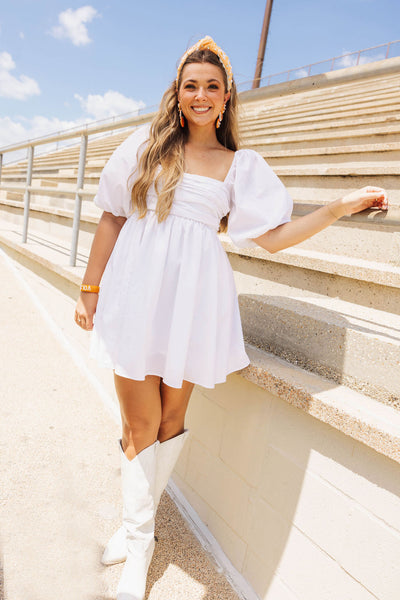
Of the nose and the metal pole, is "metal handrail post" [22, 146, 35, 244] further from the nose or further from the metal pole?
the metal pole

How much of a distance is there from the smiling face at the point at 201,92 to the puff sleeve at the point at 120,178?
0.18 m

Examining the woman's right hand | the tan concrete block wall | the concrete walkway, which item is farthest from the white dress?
the concrete walkway

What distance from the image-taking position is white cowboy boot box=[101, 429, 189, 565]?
4.62 ft

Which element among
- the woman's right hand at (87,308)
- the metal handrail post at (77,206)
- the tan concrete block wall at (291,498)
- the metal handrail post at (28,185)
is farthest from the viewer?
the metal handrail post at (28,185)

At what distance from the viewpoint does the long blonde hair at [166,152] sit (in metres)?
1.23

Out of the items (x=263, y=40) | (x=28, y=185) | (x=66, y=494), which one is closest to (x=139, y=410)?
(x=66, y=494)

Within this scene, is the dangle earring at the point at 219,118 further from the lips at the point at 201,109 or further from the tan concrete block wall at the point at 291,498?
the tan concrete block wall at the point at 291,498

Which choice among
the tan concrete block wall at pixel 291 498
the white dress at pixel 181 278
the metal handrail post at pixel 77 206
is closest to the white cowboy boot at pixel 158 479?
the tan concrete block wall at pixel 291 498

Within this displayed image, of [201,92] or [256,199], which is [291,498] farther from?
[201,92]

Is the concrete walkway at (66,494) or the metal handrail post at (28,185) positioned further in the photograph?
the metal handrail post at (28,185)

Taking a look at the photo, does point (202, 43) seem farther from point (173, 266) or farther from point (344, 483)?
point (344, 483)

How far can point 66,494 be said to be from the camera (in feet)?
5.54

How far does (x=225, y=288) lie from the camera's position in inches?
50.8

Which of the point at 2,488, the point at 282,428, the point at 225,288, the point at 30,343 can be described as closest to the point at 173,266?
the point at 225,288
